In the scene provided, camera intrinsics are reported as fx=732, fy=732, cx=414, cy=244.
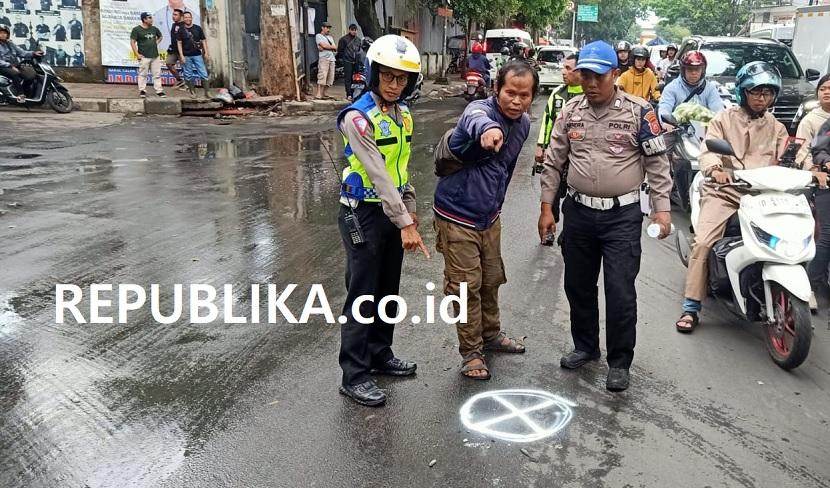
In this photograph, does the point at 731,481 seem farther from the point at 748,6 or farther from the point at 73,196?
the point at 748,6

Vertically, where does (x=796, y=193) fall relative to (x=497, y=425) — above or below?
above

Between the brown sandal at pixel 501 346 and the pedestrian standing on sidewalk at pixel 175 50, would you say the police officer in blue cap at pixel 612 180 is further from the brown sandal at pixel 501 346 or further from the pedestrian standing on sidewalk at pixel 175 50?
the pedestrian standing on sidewalk at pixel 175 50

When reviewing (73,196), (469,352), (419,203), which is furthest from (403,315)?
(73,196)

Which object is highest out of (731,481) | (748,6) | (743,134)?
(748,6)

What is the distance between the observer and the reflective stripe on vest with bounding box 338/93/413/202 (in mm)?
3461

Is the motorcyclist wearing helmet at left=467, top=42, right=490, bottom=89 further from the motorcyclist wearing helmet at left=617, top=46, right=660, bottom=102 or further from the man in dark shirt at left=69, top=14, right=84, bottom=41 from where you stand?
the man in dark shirt at left=69, top=14, right=84, bottom=41

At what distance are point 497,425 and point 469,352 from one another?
2.02 ft

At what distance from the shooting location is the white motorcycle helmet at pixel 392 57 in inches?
133

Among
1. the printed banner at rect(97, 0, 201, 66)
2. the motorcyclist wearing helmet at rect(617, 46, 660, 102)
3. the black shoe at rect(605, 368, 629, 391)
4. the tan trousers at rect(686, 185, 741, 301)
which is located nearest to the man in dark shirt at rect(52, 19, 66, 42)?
the printed banner at rect(97, 0, 201, 66)

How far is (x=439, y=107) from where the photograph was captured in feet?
66.1

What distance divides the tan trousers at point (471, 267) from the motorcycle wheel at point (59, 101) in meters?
12.9

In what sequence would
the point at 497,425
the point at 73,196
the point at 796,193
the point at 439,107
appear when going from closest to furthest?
1. the point at 497,425
2. the point at 796,193
3. the point at 73,196
4. the point at 439,107

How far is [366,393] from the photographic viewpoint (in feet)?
12.0

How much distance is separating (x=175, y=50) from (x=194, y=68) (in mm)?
794
